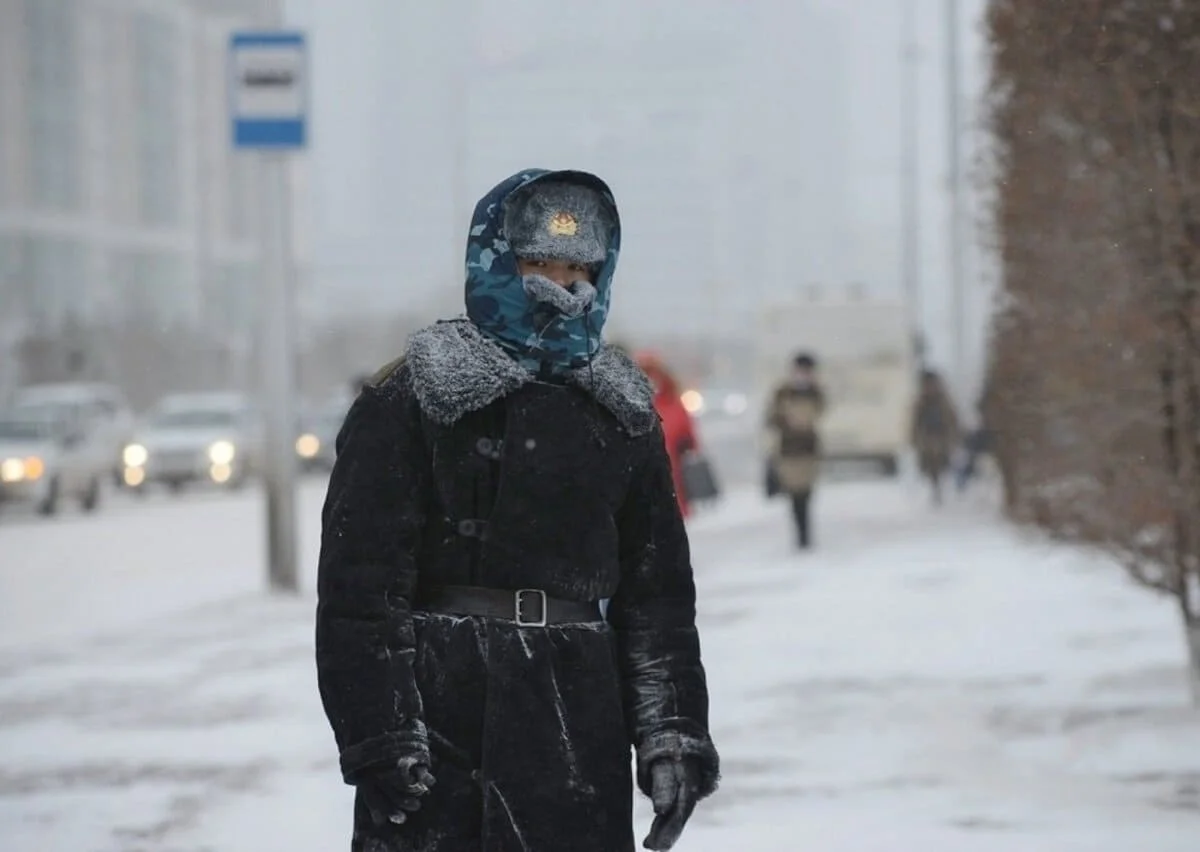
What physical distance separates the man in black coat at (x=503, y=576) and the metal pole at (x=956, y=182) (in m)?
30.6

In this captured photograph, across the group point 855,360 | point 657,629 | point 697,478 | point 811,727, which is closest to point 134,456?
point 855,360

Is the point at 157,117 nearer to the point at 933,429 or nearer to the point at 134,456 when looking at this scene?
the point at 134,456

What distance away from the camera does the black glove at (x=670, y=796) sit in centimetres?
396

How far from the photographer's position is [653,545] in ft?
13.3

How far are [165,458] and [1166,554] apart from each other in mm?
31423

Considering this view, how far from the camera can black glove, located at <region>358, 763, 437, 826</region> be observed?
12.2 feet

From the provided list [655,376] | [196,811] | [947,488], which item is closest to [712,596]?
[655,376]

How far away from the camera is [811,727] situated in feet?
31.8

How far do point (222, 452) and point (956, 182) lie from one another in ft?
44.5

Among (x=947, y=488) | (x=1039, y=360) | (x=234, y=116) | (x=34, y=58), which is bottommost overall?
(x=947, y=488)

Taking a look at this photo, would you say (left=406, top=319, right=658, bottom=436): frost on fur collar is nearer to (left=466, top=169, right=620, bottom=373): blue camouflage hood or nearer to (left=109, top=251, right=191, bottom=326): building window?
(left=466, top=169, right=620, bottom=373): blue camouflage hood

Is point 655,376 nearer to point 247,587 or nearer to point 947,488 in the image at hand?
point 247,587

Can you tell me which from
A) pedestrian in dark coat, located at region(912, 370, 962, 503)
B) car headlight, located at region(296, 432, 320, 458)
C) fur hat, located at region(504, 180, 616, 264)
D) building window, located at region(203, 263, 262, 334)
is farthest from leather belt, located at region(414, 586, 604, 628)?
building window, located at region(203, 263, 262, 334)

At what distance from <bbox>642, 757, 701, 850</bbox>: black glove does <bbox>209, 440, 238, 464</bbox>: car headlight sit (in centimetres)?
3666
